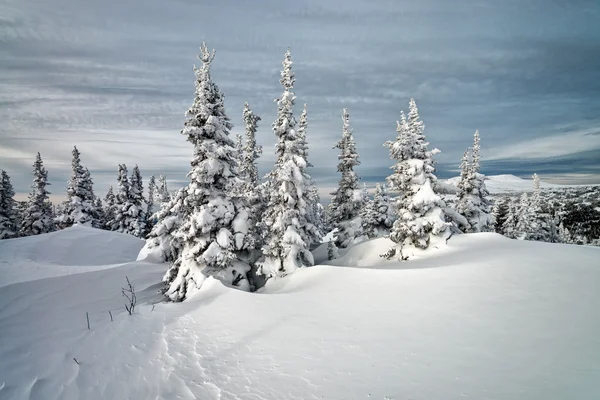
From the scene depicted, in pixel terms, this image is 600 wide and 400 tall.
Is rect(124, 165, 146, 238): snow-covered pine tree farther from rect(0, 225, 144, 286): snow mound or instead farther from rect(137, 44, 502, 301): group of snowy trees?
rect(137, 44, 502, 301): group of snowy trees

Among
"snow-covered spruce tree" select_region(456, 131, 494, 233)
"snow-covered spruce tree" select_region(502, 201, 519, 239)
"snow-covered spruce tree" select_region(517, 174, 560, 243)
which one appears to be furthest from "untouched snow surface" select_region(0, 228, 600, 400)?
"snow-covered spruce tree" select_region(502, 201, 519, 239)

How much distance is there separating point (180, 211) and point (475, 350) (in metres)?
16.9

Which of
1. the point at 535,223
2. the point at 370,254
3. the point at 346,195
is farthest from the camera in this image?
the point at 535,223

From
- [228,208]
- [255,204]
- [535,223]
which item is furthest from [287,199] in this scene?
[535,223]

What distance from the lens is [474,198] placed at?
29.7m

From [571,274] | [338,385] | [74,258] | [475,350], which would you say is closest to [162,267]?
[74,258]

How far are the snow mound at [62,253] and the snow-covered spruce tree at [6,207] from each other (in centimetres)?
1251

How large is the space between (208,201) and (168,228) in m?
6.10

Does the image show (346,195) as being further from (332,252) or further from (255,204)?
(255,204)

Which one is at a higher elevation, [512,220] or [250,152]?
[250,152]

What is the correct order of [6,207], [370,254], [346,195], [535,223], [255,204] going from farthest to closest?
[6,207] < [535,223] < [346,195] < [255,204] < [370,254]

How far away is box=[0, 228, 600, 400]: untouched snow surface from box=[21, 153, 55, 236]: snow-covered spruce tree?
3368 centimetres

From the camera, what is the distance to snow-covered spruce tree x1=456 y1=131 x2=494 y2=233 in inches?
1154

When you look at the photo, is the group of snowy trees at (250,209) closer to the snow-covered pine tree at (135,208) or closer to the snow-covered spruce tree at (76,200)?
the snow-covered pine tree at (135,208)
